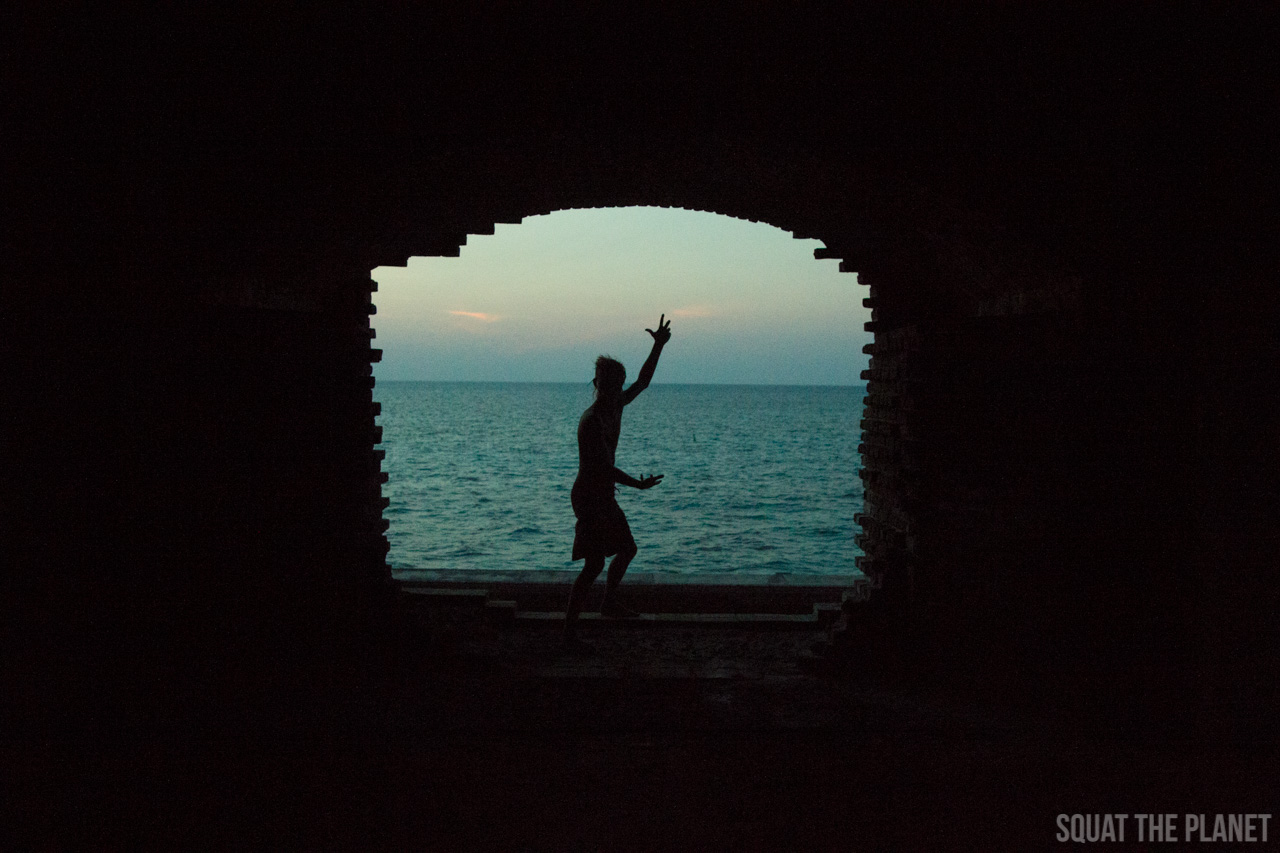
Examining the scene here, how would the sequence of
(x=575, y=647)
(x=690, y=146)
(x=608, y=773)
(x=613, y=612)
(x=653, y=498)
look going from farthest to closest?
(x=653, y=498)
(x=613, y=612)
(x=575, y=647)
(x=690, y=146)
(x=608, y=773)

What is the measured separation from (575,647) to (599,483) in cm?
124

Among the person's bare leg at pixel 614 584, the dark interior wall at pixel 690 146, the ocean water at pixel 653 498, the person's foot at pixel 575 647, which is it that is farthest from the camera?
the ocean water at pixel 653 498

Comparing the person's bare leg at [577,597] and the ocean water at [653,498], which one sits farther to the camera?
the ocean water at [653,498]

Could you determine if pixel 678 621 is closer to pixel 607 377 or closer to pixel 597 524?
pixel 597 524

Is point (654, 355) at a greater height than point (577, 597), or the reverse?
point (654, 355)

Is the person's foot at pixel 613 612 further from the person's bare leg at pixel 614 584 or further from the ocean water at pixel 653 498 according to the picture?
the ocean water at pixel 653 498

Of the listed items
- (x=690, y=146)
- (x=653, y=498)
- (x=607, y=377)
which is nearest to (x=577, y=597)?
(x=607, y=377)

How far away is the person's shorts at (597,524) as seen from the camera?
552cm

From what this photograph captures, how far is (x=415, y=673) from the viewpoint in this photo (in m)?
4.90

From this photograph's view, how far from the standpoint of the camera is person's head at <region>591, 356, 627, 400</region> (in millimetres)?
5555

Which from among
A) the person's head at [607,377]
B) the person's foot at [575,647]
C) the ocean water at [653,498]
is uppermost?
the person's head at [607,377]

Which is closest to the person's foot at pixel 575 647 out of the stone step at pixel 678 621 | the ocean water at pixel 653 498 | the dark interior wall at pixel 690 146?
the stone step at pixel 678 621

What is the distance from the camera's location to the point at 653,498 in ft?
118

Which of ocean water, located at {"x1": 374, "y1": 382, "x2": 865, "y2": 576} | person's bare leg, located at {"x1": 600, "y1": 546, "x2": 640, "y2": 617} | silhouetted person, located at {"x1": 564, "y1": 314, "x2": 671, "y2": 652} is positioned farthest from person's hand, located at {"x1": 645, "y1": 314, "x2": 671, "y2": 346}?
ocean water, located at {"x1": 374, "y1": 382, "x2": 865, "y2": 576}
